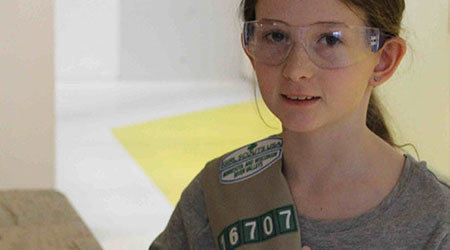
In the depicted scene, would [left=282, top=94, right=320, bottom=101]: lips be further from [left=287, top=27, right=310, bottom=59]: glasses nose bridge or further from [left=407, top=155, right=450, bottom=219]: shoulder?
[left=407, top=155, right=450, bottom=219]: shoulder

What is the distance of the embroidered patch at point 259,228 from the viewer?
1.24 meters

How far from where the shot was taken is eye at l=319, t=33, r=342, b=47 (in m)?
1.19

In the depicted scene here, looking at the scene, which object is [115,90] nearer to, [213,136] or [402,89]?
[213,136]

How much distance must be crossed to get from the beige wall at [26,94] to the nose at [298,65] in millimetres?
2887

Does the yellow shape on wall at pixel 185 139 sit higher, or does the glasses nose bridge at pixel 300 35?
the glasses nose bridge at pixel 300 35

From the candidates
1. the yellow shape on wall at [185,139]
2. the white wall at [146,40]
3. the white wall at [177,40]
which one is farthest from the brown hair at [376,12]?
the white wall at [177,40]

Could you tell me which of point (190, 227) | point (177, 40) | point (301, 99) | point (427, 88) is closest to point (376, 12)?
point (301, 99)

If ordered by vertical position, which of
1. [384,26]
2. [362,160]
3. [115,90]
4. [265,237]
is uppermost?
[384,26]

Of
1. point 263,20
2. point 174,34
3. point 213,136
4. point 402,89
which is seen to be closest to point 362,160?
point 263,20

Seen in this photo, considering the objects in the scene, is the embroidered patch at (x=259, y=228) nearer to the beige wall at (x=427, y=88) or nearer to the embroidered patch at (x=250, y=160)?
the embroidered patch at (x=250, y=160)

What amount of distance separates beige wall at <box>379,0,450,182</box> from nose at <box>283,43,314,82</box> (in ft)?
10.1

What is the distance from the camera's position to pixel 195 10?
32.9 ft

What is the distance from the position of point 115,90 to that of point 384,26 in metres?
8.29

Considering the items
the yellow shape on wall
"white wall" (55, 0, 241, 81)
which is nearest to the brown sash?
the yellow shape on wall
